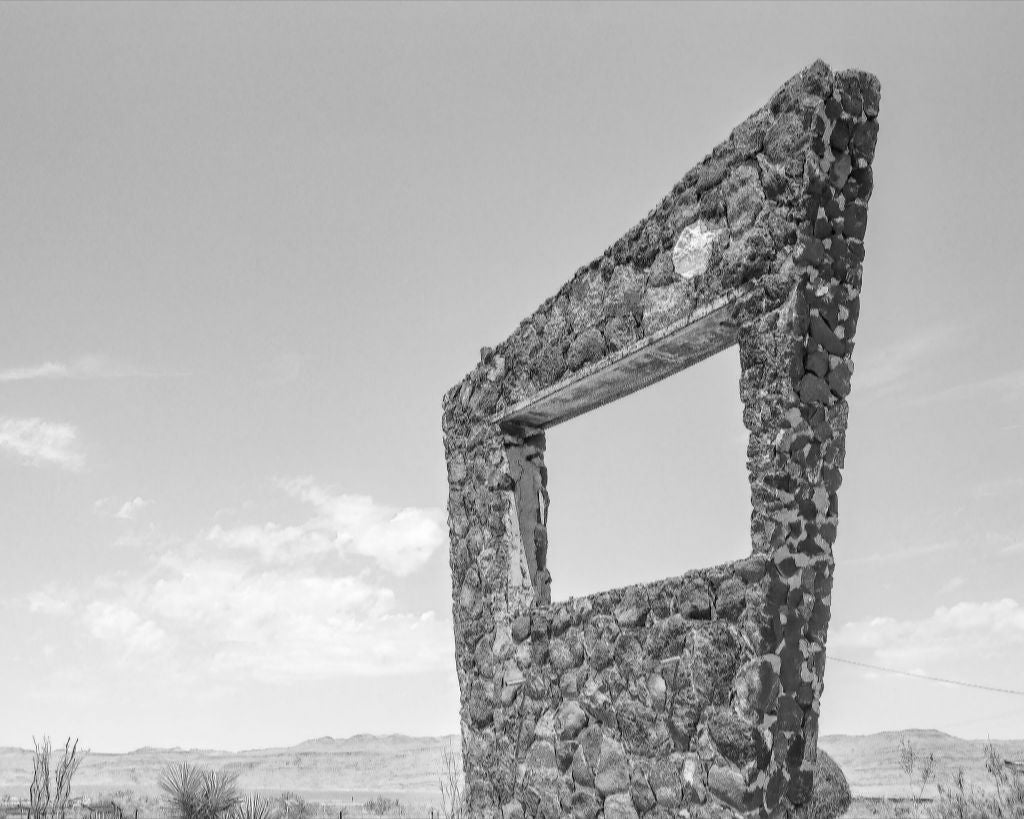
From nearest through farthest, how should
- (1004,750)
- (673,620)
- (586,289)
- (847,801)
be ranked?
(673,620) < (586,289) < (847,801) < (1004,750)

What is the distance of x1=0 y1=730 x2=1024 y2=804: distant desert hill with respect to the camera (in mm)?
25688

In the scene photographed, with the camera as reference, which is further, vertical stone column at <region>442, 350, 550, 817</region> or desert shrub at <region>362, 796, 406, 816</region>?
desert shrub at <region>362, 796, 406, 816</region>

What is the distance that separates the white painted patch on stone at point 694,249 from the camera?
6961mm

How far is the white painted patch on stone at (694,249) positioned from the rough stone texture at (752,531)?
11 millimetres

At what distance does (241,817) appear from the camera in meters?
13.7

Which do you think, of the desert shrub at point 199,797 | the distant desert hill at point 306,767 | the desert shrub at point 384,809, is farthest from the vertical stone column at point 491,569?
the distant desert hill at point 306,767

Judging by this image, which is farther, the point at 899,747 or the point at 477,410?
the point at 899,747

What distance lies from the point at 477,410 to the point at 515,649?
193cm

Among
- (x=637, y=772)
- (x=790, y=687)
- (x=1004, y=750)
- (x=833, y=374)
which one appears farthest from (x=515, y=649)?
(x=1004, y=750)

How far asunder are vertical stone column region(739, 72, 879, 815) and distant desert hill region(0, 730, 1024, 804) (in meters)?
14.0

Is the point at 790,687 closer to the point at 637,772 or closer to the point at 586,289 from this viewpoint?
the point at 637,772

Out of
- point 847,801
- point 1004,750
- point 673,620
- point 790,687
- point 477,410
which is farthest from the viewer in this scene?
point 1004,750

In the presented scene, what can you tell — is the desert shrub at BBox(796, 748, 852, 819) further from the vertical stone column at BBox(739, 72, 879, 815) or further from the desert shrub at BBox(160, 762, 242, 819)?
the desert shrub at BBox(160, 762, 242, 819)

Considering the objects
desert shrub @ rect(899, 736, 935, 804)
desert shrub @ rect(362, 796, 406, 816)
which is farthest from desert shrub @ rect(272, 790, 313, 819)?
desert shrub @ rect(899, 736, 935, 804)
